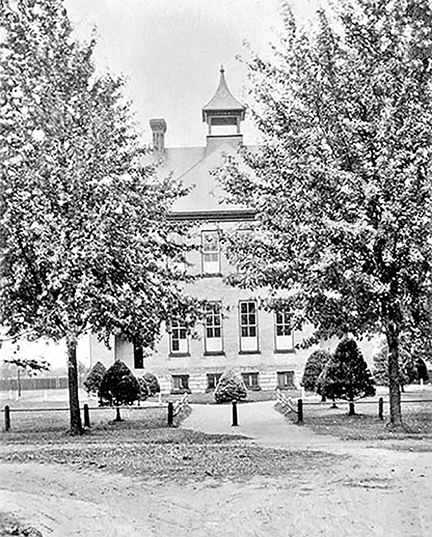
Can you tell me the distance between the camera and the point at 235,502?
9.55m

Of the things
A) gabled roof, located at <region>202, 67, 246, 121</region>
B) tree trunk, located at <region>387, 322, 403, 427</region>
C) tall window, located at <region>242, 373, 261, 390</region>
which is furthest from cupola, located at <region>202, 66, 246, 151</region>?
tree trunk, located at <region>387, 322, 403, 427</region>

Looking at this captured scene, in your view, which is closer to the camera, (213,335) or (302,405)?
(302,405)

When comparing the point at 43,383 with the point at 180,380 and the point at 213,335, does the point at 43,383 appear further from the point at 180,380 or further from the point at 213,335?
the point at 213,335

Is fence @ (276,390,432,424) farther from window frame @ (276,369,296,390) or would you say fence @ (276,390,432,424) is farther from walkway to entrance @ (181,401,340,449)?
window frame @ (276,369,296,390)

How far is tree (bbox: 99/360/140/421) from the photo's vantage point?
78.9 ft

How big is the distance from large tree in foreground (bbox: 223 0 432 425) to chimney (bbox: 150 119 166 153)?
19.3m

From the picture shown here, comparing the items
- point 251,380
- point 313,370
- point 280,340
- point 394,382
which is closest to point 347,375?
point 394,382

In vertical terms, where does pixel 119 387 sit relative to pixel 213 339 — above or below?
below

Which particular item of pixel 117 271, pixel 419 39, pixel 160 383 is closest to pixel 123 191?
pixel 117 271

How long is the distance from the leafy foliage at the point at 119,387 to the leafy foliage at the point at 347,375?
18.6ft

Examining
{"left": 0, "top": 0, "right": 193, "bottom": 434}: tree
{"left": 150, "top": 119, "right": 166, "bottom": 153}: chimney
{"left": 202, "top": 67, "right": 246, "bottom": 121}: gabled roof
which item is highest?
{"left": 202, "top": 67, "right": 246, "bottom": 121}: gabled roof

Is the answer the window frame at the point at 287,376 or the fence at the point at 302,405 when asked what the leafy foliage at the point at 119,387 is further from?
the window frame at the point at 287,376

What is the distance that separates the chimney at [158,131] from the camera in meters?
37.9

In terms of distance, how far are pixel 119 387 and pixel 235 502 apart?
1484cm
